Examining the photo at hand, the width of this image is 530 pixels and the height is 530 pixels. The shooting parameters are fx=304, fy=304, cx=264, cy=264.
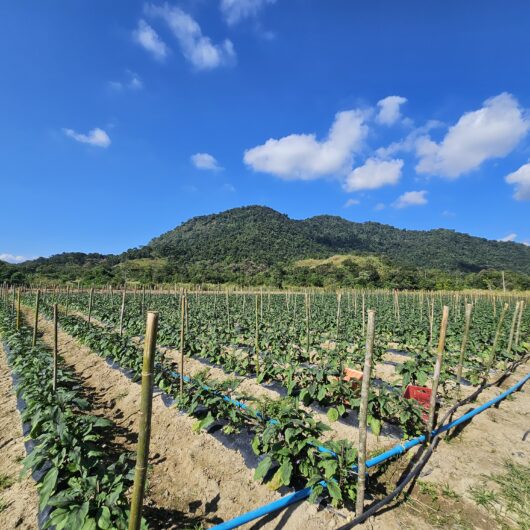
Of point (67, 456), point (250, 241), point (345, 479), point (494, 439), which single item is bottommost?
point (494, 439)

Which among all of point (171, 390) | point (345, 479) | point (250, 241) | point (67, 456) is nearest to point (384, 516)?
point (345, 479)

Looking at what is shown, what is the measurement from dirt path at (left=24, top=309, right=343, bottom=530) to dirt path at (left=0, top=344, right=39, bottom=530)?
111 centimetres

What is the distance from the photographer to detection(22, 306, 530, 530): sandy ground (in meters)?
2.93

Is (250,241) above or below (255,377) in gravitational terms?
above

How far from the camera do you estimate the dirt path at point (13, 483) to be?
113 inches

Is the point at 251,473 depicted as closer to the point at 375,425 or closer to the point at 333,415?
the point at 333,415

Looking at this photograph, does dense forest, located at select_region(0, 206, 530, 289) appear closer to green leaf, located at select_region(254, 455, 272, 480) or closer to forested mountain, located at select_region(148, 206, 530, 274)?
forested mountain, located at select_region(148, 206, 530, 274)

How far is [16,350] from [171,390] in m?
4.92

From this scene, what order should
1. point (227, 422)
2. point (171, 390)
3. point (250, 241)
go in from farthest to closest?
point (250, 241), point (171, 390), point (227, 422)

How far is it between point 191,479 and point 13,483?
1948 mm

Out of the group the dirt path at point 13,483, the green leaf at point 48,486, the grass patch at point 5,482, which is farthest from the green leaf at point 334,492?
the grass patch at point 5,482

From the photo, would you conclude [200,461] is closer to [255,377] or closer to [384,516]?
[384,516]

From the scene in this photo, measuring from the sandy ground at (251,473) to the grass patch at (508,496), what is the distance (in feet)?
0.32

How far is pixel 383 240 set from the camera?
6575 inches
